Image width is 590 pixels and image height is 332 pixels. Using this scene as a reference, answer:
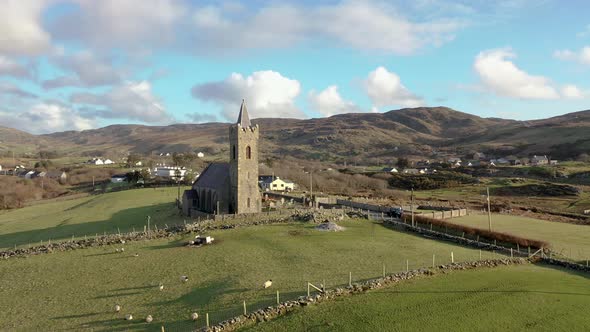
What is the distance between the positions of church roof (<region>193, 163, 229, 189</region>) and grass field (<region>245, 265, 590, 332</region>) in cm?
3504

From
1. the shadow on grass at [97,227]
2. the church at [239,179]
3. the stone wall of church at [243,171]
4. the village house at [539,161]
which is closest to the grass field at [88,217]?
the shadow on grass at [97,227]

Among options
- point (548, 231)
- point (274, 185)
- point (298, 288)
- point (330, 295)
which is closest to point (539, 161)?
point (274, 185)

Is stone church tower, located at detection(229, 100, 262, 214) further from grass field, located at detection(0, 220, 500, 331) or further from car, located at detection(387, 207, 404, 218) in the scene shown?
car, located at detection(387, 207, 404, 218)

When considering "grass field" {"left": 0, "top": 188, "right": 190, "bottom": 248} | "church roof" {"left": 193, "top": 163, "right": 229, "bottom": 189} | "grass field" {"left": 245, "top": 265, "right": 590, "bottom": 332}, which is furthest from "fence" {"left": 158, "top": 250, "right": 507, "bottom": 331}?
"grass field" {"left": 0, "top": 188, "right": 190, "bottom": 248}

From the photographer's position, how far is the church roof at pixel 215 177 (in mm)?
57725

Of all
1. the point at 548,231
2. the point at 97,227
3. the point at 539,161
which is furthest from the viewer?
the point at 539,161

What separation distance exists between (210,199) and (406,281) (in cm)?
Result: 3720

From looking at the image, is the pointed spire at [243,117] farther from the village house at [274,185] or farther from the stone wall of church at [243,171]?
the village house at [274,185]

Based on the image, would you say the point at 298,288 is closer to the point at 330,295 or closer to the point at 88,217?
the point at 330,295

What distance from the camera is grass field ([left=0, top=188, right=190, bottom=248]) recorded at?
5203 centimetres

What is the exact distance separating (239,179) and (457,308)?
3589 centimetres

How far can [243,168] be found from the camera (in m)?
55.4

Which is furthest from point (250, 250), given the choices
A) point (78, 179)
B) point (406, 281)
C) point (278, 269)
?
point (78, 179)

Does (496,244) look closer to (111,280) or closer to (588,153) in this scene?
(111,280)
